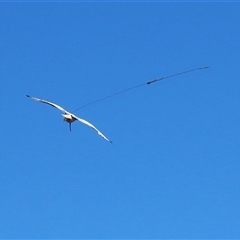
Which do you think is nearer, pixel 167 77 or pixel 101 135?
pixel 167 77

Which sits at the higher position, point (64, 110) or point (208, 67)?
point (64, 110)

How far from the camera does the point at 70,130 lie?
30.1 metres

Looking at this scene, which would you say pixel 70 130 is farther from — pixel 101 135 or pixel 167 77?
pixel 167 77

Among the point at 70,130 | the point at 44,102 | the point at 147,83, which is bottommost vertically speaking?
the point at 147,83

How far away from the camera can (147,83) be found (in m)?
21.0

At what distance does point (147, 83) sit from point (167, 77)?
0.98m

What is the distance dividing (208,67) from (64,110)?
11.3 metres

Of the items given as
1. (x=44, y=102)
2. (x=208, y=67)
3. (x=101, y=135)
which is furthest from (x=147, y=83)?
(x=44, y=102)

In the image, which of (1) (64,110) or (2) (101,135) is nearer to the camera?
(2) (101,135)

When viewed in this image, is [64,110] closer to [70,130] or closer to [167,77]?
[70,130]

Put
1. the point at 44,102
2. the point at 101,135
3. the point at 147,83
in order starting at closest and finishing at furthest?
the point at 147,83 < the point at 101,135 < the point at 44,102

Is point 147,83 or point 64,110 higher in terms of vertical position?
point 64,110

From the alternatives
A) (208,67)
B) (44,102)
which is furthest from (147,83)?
(44,102)

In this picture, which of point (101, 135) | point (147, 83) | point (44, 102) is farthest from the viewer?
point (44, 102)
